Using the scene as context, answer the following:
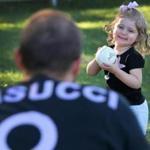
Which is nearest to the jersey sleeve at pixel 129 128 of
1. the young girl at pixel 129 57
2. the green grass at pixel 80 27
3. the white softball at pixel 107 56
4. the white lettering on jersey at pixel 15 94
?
the white lettering on jersey at pixel 15 94

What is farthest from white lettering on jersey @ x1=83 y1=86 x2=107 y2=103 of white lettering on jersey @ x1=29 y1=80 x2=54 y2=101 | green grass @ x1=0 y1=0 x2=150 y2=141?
green grass @ x1=0 y1=0 x2=150 y2=141

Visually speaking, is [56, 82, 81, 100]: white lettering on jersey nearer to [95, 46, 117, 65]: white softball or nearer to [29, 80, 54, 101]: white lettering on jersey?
[29, 80, 54, 101]: white lettering on jersey

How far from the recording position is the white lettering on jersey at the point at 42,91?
2449 mm

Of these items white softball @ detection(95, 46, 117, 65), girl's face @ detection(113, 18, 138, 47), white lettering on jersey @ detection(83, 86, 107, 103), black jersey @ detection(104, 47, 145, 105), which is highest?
white lettering on jersey @ detection(83, 86, 107, 103)

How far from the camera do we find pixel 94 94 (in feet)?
8.14

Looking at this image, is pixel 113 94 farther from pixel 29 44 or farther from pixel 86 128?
pixel 29 44

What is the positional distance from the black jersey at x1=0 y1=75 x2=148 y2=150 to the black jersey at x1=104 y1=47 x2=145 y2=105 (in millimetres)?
2390

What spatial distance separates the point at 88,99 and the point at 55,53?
0.73 feet

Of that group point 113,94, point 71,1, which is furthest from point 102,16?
point 113,94

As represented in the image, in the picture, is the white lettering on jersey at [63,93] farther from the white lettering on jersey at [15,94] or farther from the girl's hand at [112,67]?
the girl's hand at [112,67]

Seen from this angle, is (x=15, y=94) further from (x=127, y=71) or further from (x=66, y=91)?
(x=127, y=71)

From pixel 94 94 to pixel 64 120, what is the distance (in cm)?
16

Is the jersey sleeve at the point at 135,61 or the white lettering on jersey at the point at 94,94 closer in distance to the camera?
the white lettering on jersey at the point at 94,94

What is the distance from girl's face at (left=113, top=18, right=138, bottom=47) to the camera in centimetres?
492
